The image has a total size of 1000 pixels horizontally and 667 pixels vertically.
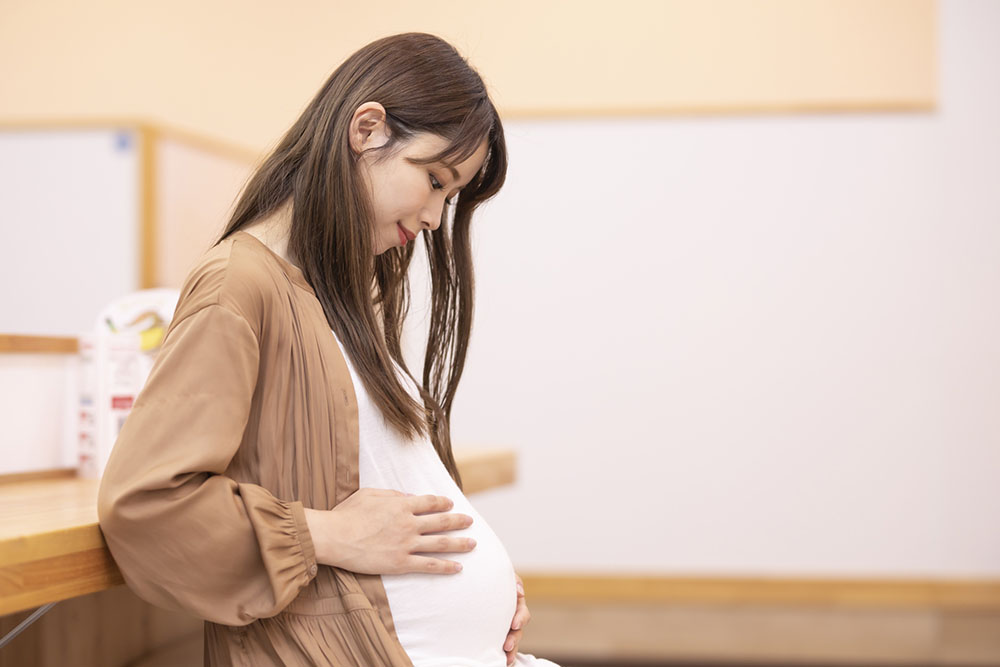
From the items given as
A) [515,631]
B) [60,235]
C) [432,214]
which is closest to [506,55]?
[60,235]

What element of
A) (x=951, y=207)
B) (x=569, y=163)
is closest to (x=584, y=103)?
(x=569, y=163)

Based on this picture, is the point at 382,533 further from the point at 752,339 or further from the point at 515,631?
the point at 752,339

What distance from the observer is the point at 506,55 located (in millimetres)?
2971

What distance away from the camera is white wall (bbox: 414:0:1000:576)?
2850 mm

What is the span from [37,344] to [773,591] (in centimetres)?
221

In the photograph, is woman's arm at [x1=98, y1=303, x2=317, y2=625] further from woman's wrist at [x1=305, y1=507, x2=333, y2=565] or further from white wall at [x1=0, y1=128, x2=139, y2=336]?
white wall at [x1=0, y1=128, x2=139, y2=336]

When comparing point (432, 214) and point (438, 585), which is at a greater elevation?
point (432, 214)

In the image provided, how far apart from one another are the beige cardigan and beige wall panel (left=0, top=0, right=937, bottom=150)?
215cm

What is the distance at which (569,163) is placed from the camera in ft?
9.77

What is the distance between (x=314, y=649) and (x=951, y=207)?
99.5 inches

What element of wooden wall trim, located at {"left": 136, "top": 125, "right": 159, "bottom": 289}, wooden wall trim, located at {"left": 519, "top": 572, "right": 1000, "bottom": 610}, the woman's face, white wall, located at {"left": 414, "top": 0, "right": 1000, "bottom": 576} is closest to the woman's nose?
the woman's face

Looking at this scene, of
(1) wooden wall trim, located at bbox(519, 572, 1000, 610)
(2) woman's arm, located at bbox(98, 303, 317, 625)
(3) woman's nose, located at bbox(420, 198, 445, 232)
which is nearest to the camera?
(2) woman's arm, located at bbox(98, 303, 317, 625)

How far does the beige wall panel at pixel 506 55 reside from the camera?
2.89 meters

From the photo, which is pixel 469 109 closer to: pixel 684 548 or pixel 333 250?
pixel 333 250
